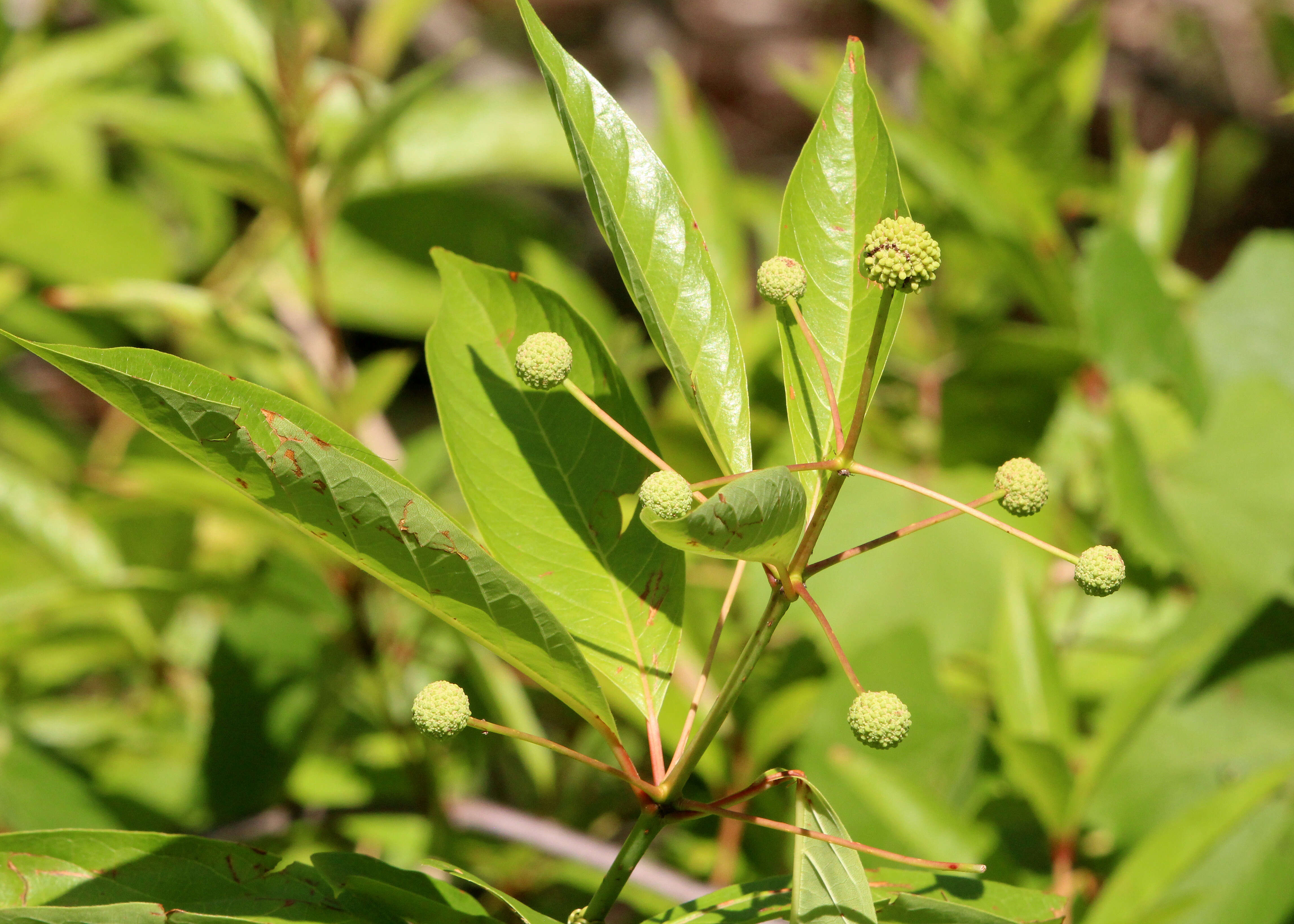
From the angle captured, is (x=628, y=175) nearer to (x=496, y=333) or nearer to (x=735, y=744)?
(x=496, y=333)

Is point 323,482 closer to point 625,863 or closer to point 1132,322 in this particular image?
point 625,863

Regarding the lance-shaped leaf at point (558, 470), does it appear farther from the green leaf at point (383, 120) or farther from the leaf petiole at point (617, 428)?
the green leaf at point (383, 120)

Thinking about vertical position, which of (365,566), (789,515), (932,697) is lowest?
(932,697)

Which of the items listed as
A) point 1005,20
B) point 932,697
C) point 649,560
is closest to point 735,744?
point 932,697

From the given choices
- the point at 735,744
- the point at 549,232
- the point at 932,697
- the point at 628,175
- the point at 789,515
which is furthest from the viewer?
the point at 549,232

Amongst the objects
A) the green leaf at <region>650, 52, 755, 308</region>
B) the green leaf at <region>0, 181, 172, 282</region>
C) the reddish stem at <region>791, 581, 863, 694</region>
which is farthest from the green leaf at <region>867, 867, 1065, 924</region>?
the green leaf at <region>0, 181, 172, 282</region>
